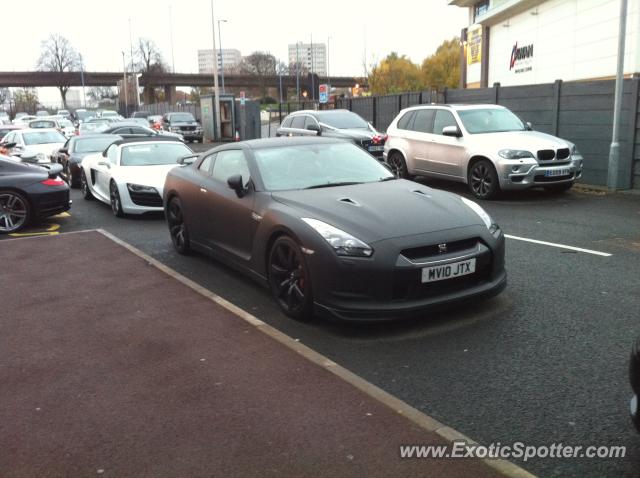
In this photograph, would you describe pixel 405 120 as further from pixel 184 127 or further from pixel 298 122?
pixel 184 127

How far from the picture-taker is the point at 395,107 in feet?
72.6

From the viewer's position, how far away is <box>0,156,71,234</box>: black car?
9648 mm

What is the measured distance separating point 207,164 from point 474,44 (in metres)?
24.2

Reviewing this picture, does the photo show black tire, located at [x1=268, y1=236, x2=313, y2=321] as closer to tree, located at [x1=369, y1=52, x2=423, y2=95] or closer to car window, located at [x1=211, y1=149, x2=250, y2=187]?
car window, located at [x1=211, y1=149, x2=250, y2=187]

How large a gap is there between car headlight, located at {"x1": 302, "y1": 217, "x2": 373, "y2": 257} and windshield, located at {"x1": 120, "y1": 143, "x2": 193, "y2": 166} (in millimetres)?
7030

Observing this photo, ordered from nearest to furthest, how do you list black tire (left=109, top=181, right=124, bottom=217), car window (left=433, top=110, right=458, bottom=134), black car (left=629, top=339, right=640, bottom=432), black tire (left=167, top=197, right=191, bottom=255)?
black car (left=629, top=339, right=640, bottom=432), black tire (left=167, top=197, right=191, bottom=255), black tire (left=109, top=181, right=124, bottom=217), car window (left=433, top=110, right=458, bottom=134)

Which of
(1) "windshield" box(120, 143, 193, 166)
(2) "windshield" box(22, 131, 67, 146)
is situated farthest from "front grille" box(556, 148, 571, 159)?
(2) "windshield" box(22, 131, 67, 146)

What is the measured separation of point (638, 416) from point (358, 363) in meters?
1.83

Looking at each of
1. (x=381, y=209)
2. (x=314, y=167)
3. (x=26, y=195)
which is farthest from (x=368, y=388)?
(x=26, y=195)

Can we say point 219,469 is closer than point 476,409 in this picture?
Yes

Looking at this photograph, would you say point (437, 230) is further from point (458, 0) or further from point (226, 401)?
point (458, 0)

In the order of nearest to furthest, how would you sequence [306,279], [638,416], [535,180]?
[638,416] < [306,279] < [535,180]

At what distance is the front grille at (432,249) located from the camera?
15.1 feet

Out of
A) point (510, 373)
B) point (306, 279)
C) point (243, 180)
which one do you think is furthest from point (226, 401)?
point (243, 180)
